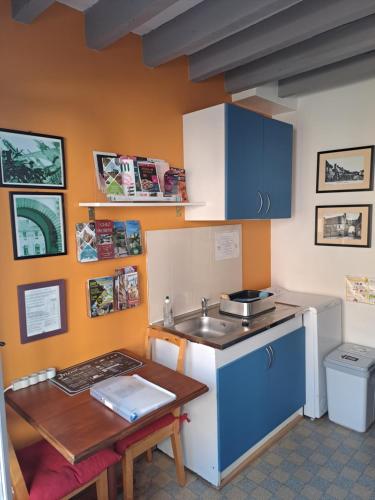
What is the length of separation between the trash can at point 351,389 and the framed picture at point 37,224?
2010 millimetres

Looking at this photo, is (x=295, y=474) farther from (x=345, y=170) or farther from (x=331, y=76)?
(x=331, y=76)

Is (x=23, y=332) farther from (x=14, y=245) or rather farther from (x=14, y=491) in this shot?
(x=14, y=491)

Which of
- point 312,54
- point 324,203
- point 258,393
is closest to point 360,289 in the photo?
point 324,203

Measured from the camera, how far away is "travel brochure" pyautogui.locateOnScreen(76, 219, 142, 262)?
1963mm

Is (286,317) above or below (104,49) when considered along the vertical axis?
below

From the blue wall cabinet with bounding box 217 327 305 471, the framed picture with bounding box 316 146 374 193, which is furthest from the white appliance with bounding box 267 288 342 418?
the framed picture with bounding box 316 146 374 193

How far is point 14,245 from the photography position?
173 centimetres

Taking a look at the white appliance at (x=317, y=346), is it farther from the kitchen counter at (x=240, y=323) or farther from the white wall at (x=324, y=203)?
the white wall at (x=324, y=203)

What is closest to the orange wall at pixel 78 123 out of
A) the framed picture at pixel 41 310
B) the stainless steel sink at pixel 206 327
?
the framed picture at pixel 41 310

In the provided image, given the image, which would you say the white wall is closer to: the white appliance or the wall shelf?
the white appliance

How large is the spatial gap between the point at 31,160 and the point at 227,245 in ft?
5.26

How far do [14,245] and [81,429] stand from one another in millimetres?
878

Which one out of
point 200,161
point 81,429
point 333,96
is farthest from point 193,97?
point 81,429

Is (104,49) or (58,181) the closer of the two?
(58,181)
